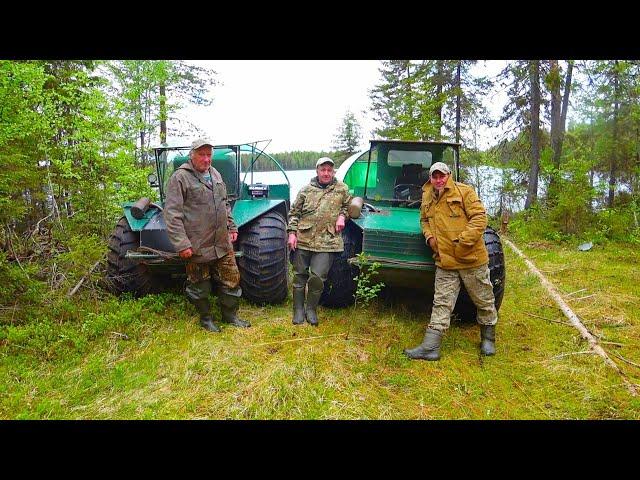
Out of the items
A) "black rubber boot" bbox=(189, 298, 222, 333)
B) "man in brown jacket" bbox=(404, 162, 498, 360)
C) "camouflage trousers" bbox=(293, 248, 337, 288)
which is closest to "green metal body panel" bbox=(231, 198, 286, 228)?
"camouflage trousers" bbox=(293, 248, 337, 288)

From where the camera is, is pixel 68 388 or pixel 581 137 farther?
pixel 581 137

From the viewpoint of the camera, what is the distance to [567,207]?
10922mm

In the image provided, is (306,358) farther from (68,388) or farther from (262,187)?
(262,187)

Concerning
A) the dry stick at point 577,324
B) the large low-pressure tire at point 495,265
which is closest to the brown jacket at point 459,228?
the large low-pressure tire at point 495,265

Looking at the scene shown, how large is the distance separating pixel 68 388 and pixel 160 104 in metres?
11.3

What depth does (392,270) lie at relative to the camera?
4.44m

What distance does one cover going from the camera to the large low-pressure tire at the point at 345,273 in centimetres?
514

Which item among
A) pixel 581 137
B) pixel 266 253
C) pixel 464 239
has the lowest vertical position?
pixel 266 253

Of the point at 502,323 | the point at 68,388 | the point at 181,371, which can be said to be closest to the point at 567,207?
the point at 502,323

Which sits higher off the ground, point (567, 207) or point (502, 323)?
point (567, 207)

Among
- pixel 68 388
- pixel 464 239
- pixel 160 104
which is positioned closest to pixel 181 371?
pixel 68 388

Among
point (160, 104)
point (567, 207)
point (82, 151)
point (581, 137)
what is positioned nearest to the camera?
point (82, 151)

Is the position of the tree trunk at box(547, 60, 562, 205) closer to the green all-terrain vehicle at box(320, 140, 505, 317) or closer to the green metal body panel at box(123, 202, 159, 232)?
the green all-terrain vehicle at box(320, 140, 505, 317)

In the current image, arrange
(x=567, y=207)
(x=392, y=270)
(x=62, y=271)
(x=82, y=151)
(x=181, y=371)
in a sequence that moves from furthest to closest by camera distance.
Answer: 1. (x=567, y=207)
2. (x=82, y=151)
3. (x=62, y=271)
4. (x=392, y=270)
5. (x=181, y=371)
